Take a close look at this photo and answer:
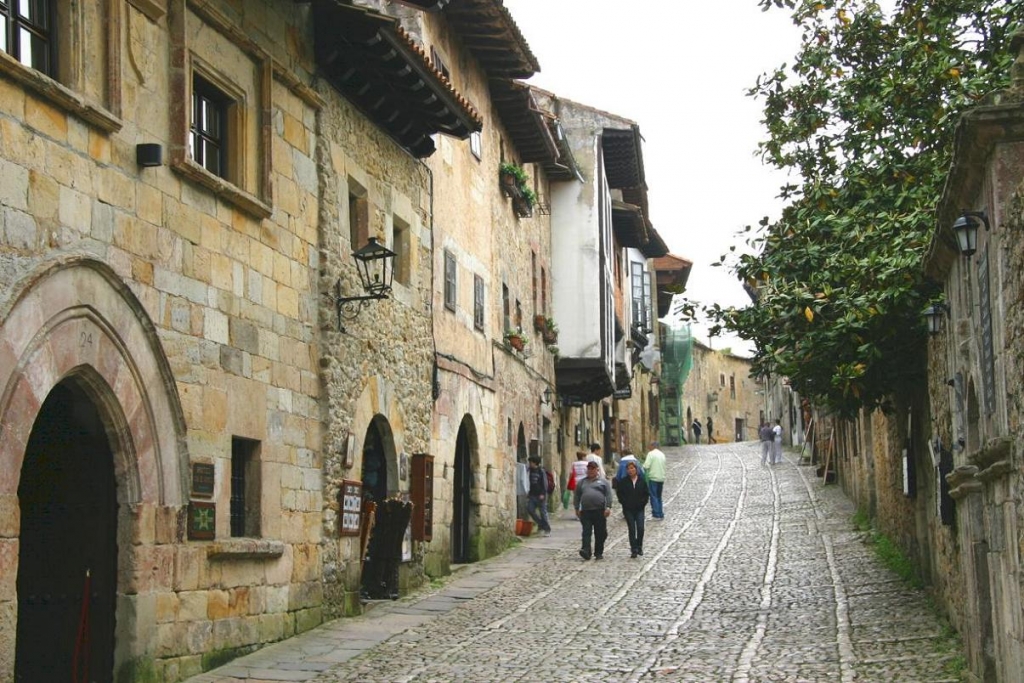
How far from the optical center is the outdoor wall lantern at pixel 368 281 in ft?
48.3

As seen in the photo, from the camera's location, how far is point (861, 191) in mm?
17078

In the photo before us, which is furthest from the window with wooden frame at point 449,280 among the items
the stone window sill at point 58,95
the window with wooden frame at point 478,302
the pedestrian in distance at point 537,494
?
the stone window sill at point 58,95

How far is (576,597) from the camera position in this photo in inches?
650

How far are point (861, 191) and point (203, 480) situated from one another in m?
9.46

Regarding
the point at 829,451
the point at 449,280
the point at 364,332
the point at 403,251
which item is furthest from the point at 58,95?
the point at 829,451

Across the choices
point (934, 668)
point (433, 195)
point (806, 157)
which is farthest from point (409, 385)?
point (934, 668)

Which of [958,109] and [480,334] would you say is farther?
[480,334]

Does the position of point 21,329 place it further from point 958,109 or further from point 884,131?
point 884,131

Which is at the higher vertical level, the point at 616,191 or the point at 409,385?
the point at 616,191

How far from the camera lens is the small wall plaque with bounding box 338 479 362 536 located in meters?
14.7

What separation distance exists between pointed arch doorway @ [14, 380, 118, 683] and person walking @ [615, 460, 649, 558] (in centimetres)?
1119

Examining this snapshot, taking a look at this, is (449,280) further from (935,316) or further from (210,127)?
(935,316)

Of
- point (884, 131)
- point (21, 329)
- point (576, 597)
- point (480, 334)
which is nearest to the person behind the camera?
point (21, 329)

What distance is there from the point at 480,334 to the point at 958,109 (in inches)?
352
